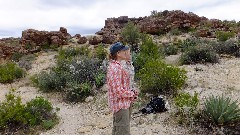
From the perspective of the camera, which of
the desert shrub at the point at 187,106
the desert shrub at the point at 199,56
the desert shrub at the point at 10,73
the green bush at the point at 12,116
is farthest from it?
the desert shrub at the point at 10,73

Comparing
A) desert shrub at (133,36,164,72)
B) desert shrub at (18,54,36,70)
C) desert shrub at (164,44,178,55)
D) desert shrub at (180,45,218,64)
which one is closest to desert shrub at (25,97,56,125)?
desert shrub at (133,36,164,72)

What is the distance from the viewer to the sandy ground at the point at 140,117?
7.64m

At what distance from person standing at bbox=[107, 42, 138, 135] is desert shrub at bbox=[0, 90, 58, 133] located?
12.2ft

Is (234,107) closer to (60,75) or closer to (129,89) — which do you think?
(129,89)

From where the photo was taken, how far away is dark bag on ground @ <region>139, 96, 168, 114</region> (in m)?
8.21

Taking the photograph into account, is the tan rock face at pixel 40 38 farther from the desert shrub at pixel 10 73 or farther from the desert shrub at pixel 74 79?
the desert shrub at pixel 74 79

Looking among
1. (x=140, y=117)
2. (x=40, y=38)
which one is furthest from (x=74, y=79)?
(x=40, y=38)

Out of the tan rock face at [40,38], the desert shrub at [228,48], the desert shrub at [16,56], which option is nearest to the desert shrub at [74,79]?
the desert shrub at [228,48]

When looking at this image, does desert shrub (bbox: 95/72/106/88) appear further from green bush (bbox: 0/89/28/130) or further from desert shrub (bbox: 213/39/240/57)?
desert shrub (bbox: 213/39/240/57)

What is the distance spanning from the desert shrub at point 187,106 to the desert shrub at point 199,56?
4938 mm

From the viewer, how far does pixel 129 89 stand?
17.2 ft

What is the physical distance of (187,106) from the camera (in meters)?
7.55

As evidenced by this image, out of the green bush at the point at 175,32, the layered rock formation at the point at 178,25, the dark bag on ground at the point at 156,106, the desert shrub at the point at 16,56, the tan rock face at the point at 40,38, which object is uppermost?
the layered rock formation at the point at 178,25

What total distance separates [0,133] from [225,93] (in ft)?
17.5
